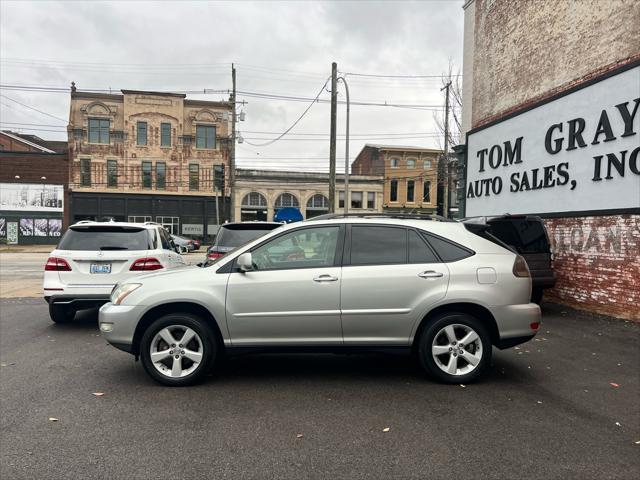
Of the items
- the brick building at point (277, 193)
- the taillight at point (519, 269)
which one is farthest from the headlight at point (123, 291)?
the brick building at point (277, 193)

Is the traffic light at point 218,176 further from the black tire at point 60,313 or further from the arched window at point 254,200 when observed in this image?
the black tire at point 60,313

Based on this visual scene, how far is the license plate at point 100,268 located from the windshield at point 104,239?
27cm

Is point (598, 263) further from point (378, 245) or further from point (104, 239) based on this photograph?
point (104, 239)

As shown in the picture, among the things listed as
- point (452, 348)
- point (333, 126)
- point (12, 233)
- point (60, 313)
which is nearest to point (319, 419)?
point (452, 348)

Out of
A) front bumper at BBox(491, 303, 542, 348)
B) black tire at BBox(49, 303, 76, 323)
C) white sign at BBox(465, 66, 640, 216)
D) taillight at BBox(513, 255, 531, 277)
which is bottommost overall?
black tire at BBox(49, 303, 76, 323)

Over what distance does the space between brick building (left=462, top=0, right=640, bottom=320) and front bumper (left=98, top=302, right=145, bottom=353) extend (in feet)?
26.8

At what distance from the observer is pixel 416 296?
4660 millimetres

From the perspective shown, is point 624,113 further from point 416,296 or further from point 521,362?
point 416,296

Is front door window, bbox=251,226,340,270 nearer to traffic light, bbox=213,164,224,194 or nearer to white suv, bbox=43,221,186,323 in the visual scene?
white suv, bbox=43,221,186,323

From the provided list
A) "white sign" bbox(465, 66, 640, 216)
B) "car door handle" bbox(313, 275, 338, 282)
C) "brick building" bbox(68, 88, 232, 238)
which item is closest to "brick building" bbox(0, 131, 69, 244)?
"brick building" bbox(68, 88, 232, 238)

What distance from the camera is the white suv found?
6988 millimetres

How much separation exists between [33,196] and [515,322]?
43847mm

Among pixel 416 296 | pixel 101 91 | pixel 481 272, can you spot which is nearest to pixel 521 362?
pixel 481 272

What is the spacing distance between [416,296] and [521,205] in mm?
7786
